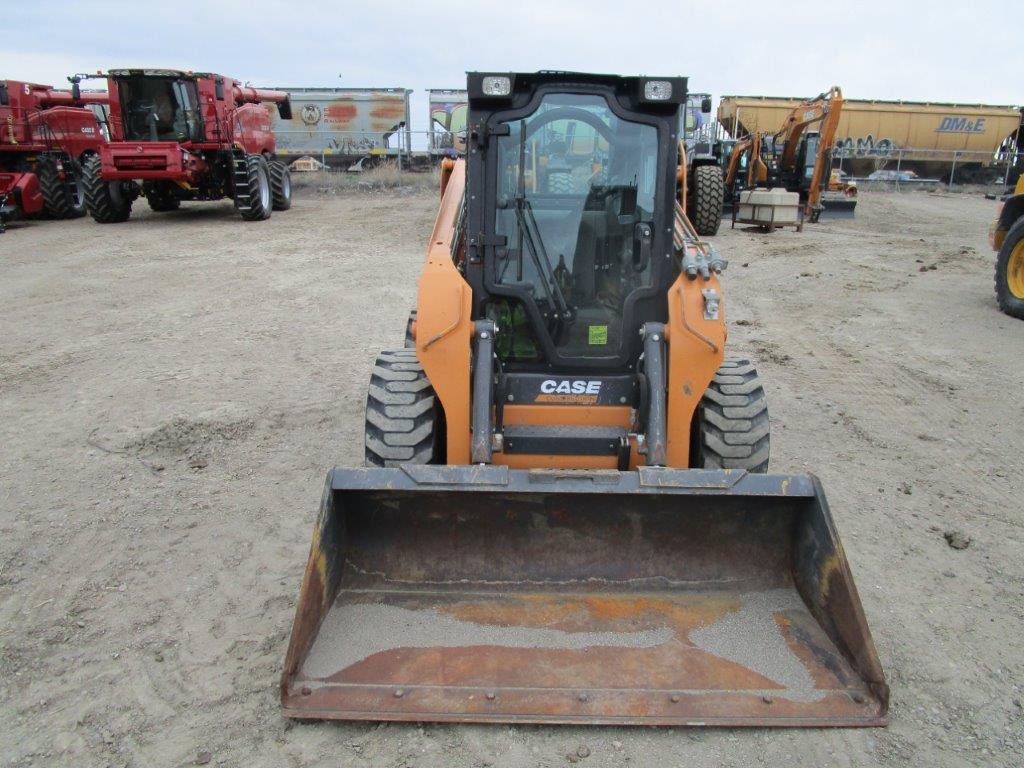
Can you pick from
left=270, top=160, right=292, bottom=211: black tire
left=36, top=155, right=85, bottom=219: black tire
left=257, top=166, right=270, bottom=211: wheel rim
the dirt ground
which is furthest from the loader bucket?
left=270, top=160, right=292, bottom=211: black tire

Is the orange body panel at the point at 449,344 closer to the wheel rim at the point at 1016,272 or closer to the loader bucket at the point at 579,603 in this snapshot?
the loader bucket at the point at 579,603

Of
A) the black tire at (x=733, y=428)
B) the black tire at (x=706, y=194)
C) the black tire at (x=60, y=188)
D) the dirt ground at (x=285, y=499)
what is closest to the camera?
the dirt ground at (x=285, y=499)

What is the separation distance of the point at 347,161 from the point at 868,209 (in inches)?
684

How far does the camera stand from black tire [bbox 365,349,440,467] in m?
3.62

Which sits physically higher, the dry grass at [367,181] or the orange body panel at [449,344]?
the orange body panel at [449,344]

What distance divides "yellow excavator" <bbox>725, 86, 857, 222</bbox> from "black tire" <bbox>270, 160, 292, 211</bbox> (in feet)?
32.5

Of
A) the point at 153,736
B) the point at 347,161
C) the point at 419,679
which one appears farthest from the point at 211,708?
the point at 347,161

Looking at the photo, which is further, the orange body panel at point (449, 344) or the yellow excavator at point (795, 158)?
the yellow excavator at point (795, 158)

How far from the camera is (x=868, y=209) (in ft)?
69.5

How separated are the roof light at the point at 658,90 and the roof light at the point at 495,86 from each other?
62 centimetres

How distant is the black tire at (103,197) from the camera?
15.3 metres

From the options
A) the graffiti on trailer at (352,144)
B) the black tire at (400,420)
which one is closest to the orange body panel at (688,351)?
the black tire at (400,420)

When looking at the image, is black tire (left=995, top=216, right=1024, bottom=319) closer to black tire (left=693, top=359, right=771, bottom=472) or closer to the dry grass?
black tire (left=693, top=359, right=771, bottom=472)

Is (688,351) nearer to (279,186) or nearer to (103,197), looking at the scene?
(103,197)
